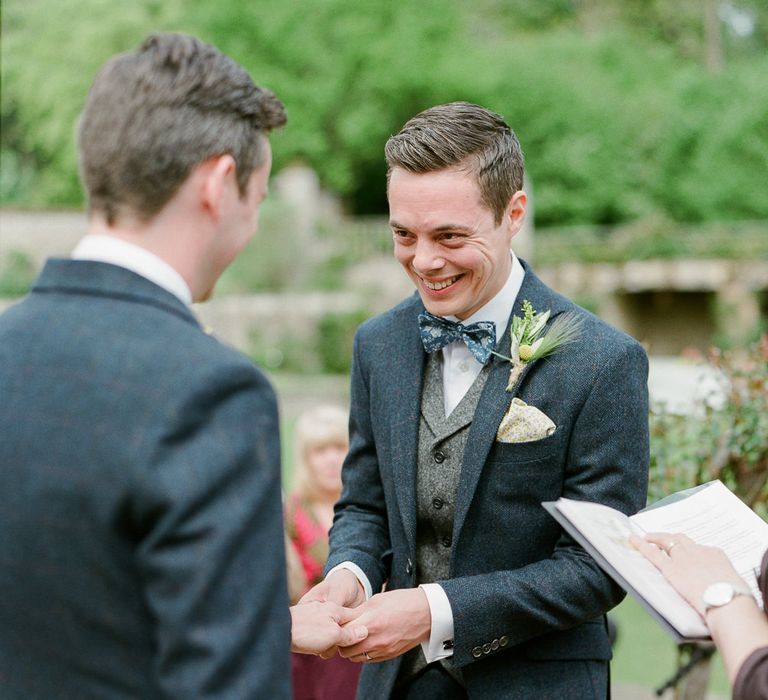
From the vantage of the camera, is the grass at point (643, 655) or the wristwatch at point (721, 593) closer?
the wristwatch at point (721, 593)

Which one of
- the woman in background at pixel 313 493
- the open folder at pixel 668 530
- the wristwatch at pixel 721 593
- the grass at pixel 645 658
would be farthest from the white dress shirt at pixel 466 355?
the grass at pixel 645 658

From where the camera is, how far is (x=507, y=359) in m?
2.18

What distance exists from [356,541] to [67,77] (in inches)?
749

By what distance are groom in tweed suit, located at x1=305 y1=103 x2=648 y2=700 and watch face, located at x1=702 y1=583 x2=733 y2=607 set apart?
0.37 metres

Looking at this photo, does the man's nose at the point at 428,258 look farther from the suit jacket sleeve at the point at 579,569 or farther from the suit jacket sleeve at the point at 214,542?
the suit jacket sleeve at the point at 214,542

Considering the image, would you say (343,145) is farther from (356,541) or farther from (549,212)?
(356,541)

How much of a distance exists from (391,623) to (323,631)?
0.13m

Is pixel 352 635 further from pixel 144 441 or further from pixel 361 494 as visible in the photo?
pixel 144 441

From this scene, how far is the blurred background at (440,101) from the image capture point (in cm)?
2031

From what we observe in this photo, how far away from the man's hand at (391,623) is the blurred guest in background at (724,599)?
0.47 meters

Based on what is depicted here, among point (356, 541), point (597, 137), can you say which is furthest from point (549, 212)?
point (356, 541)

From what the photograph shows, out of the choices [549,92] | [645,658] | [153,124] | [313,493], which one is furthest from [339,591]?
[549,92]

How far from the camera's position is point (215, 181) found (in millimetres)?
1355

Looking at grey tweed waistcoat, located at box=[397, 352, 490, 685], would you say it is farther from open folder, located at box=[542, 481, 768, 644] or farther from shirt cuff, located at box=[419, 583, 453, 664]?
open folder, located at box=[542, 481, 768, 644]
